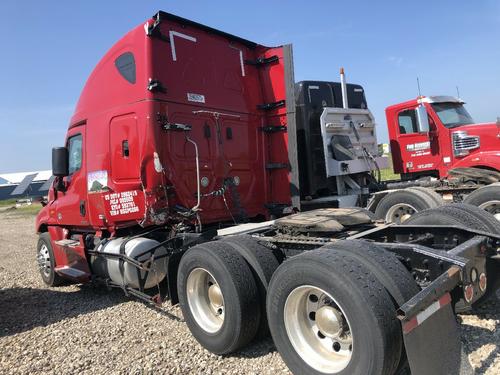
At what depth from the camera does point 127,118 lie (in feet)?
18.3

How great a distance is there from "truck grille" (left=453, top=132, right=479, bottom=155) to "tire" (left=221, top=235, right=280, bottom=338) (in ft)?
18.1

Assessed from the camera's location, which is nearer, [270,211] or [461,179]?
[270,211]

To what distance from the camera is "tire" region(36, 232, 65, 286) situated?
23.0ft

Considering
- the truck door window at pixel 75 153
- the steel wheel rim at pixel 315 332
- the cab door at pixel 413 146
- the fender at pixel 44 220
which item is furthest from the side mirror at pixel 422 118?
the fender at pixel 44 220

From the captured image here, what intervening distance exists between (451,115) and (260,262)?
6.27 m

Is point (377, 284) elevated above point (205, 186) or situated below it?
below

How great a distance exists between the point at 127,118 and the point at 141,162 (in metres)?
0.64

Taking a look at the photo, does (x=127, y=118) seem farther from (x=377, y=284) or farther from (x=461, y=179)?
(x=461, y=179)

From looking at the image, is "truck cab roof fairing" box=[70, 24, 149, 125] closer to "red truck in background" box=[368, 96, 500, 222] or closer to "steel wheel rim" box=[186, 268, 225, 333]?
"steel wheel rim" box=[186, 268, 225, 333]

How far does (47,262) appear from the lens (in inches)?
285

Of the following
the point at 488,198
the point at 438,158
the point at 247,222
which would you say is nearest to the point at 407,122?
the point at 438,158

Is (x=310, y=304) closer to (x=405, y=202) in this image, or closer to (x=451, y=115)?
(x=405, y=202)

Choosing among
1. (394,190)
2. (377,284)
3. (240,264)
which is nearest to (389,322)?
(377,284)

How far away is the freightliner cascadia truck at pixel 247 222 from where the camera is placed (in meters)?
2.83
